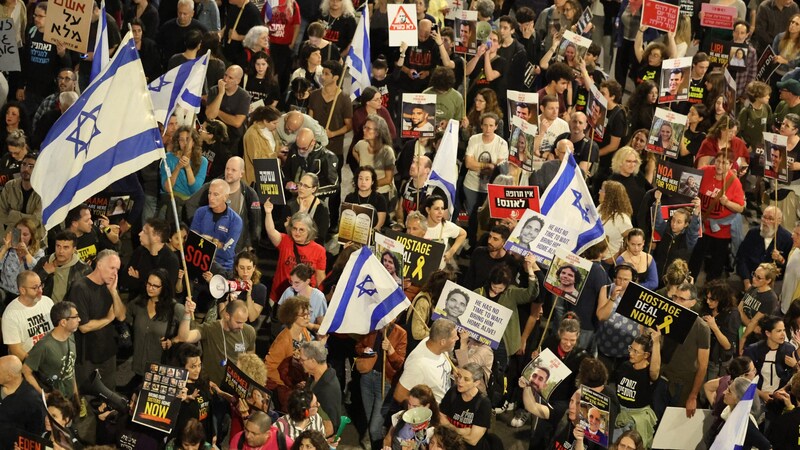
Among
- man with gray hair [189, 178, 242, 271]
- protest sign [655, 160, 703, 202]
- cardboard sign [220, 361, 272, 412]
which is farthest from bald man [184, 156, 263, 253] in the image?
protest sign [655, 160, 703, 202]

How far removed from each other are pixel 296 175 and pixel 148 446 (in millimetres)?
4565

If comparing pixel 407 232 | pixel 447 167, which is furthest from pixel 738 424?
pixel 447 167

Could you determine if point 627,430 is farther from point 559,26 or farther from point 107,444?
point 559,26

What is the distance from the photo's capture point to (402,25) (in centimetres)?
1933

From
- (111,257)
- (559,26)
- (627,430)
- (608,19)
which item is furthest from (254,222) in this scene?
(608,19)

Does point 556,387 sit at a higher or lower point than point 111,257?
lower

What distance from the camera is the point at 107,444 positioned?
517 inches

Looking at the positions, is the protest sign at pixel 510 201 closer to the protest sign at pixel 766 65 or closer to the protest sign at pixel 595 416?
the protest sign at pixel 595 416

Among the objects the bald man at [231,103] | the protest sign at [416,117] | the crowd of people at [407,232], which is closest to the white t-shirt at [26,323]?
the crowd of people at [407,232]

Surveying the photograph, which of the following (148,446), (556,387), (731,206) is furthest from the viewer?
(731,206)

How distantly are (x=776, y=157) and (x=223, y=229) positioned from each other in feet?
21.3

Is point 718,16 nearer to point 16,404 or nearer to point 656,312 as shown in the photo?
point 656,312

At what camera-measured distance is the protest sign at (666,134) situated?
17.4 m

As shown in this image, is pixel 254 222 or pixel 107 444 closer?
pixel 107 444
